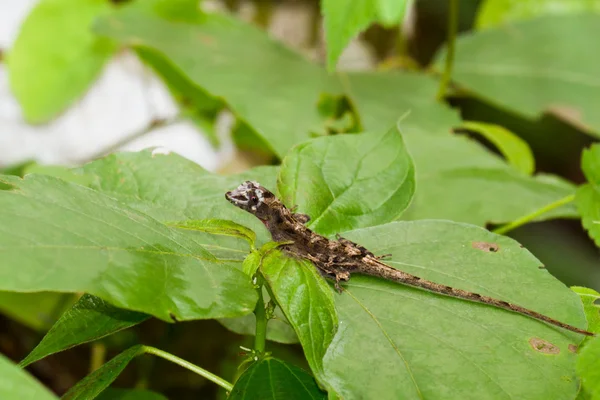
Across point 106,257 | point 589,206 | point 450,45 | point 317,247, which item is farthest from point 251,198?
point 450,45

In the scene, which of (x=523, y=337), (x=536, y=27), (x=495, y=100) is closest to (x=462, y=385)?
(x=523, y=337)

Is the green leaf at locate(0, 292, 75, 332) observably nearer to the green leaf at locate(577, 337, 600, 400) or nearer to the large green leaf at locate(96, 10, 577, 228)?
the large green leaf at locate(96, 10, 577, 228)

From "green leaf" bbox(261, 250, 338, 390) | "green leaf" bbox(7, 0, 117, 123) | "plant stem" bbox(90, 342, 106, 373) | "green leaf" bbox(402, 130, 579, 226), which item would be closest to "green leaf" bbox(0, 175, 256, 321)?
"green leaf" bbox(261, 250, 338, 390)

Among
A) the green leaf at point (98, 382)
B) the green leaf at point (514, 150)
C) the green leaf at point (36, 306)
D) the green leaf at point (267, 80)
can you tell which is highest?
the green leaf at point (267, 80)

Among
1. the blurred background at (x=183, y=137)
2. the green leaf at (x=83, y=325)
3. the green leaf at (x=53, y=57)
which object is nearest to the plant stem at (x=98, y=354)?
the blurred background at (x=183, y=137)

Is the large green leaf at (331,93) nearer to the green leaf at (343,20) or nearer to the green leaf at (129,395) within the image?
the green leaf at (343,20)

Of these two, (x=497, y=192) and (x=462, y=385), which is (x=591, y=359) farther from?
(x=497, y=192)

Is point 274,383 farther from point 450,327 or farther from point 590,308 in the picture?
point 590,308
